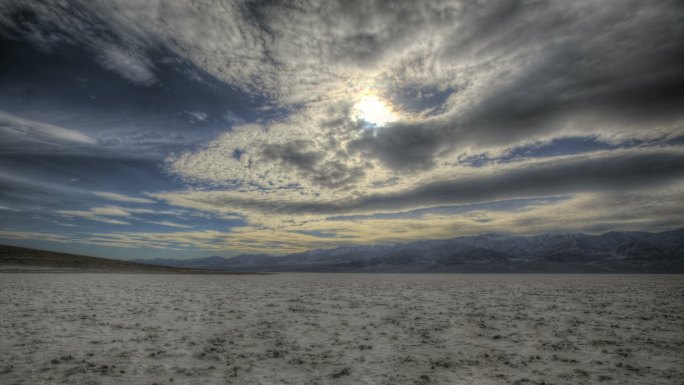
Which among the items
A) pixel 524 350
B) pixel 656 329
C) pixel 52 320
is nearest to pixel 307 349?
pixel 524 350

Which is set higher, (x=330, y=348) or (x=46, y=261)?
(x=46, y=261)

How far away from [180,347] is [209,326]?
4.01 meters

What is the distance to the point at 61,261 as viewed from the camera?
86000 mm

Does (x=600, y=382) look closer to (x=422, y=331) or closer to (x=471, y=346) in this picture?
(x=471, y=346)

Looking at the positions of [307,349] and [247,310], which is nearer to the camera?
[307,349]

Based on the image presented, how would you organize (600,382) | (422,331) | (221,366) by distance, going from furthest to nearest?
1. (422,331)
2. (221,366)
3. (600,382)

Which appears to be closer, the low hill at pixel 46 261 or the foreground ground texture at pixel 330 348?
the foreground ground texture at pixel 330 348

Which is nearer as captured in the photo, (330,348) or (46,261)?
(330,348)

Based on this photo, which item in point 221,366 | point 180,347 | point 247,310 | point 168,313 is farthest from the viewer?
point 247,310

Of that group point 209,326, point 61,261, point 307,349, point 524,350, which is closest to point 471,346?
point 524,350

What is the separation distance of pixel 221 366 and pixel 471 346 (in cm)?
866

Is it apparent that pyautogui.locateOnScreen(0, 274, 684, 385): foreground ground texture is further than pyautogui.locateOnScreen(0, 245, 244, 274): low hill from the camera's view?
No

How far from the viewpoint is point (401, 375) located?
859 cm

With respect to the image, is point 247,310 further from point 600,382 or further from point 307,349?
point 600,382
